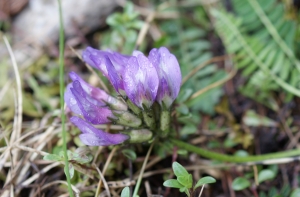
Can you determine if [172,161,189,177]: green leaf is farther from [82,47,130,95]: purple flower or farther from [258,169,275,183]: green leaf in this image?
[258,169,275,183]: green leaf

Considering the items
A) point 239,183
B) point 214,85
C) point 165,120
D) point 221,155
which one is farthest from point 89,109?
point 214,85

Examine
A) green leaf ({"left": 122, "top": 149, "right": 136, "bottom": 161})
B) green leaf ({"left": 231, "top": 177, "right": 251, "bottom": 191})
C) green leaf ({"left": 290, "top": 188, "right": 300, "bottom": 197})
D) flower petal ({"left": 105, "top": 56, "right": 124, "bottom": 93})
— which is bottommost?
green leaf ({"left": 290, "top": 188, "right": 300, "bottom": 197})

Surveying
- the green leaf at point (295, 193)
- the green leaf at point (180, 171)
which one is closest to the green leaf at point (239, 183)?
the green leaf at point (295, 193)

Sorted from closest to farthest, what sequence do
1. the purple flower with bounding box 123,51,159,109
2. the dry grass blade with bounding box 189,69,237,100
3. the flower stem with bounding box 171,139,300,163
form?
the purple flower with bounding box 123,51,159,109
the flower stem with bounding box 171,139,300,163
the dry grass blade with bounding box 189,69,237,100

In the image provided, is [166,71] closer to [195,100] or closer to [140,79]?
[140,79]

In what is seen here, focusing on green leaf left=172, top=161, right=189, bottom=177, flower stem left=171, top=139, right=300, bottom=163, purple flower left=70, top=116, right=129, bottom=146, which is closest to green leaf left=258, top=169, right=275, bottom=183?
flower stem left=171, top=139, right=300, bottom=163

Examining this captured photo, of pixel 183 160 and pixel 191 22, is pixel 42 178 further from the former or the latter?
pixel 191 22

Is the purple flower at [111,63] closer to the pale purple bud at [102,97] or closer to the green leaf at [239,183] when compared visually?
the pale purple bud at [102,97]

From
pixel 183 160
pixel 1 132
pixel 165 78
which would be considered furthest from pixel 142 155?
pixel 1 132
